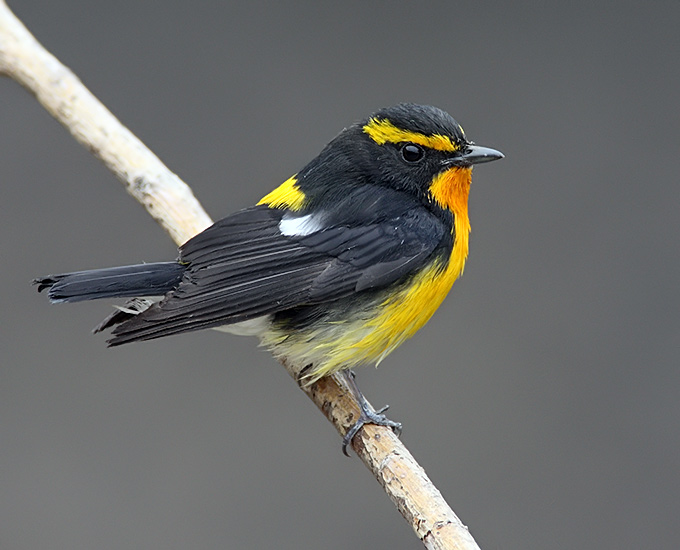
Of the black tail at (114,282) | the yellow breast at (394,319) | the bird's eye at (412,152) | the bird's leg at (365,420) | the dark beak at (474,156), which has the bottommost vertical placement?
the bird's leg at (365,420)

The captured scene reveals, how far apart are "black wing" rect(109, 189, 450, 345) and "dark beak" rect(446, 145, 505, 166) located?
196mm

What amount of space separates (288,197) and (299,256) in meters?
0.28

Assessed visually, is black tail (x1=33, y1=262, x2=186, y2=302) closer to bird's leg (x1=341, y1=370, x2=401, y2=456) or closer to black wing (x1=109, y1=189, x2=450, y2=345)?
black wing (x1=109, y1=189, x2=450, y2=345)

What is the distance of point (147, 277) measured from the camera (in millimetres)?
2541

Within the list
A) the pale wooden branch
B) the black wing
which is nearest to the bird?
the black wing

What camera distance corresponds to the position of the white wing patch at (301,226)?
8.73 feet

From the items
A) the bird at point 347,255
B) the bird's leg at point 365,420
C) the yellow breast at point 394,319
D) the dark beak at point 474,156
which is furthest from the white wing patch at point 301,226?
the bird's leg at point 365,420

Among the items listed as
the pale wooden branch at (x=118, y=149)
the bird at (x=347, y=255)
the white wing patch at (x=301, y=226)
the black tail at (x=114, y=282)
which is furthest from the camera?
the pale wooden branch at (x=118, y=149)

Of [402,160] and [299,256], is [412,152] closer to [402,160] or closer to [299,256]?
[402,160]

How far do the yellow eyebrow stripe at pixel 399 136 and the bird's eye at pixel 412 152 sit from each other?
0.02m

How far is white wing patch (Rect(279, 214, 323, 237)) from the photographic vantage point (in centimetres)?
266

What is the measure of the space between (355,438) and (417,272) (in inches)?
23.5

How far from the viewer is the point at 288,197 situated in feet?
9.17

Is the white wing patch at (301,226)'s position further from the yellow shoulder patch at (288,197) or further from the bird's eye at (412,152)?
the bird's eye at (412,152)
